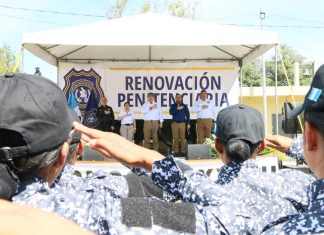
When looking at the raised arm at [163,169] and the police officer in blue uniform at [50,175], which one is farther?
the raised arm at [163,169]

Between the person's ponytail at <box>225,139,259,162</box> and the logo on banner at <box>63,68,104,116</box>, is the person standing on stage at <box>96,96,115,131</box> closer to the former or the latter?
the logo on banner at <box>63,68,104,116</box>

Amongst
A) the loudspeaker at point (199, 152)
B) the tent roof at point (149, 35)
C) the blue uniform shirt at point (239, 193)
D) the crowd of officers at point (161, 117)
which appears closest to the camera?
the blue uniform shirt at point (239, 193)

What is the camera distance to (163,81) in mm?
15289

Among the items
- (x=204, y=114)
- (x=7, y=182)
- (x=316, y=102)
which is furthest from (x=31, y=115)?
(x=204, y=114)

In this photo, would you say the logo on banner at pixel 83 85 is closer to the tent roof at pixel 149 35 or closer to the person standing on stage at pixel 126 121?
the person standing on stage at pixel 126 121

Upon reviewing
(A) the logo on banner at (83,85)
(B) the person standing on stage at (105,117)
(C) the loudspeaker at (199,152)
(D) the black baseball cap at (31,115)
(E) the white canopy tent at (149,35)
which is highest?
(E) the white canopy tent at (149,35)

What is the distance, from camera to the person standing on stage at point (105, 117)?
1491 centimetres

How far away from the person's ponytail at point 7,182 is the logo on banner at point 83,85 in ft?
44.4

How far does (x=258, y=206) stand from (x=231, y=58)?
13.4m

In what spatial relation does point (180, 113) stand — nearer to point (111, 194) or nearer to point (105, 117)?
point (105, 117)

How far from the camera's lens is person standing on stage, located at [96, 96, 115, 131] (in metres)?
14.9

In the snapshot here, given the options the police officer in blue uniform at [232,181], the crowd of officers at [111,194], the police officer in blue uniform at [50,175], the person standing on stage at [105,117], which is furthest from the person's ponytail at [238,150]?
the person standing on stage at [105,117]

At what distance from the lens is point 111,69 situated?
50.0ft

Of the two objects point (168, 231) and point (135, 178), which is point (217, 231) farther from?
point (135, 178)
